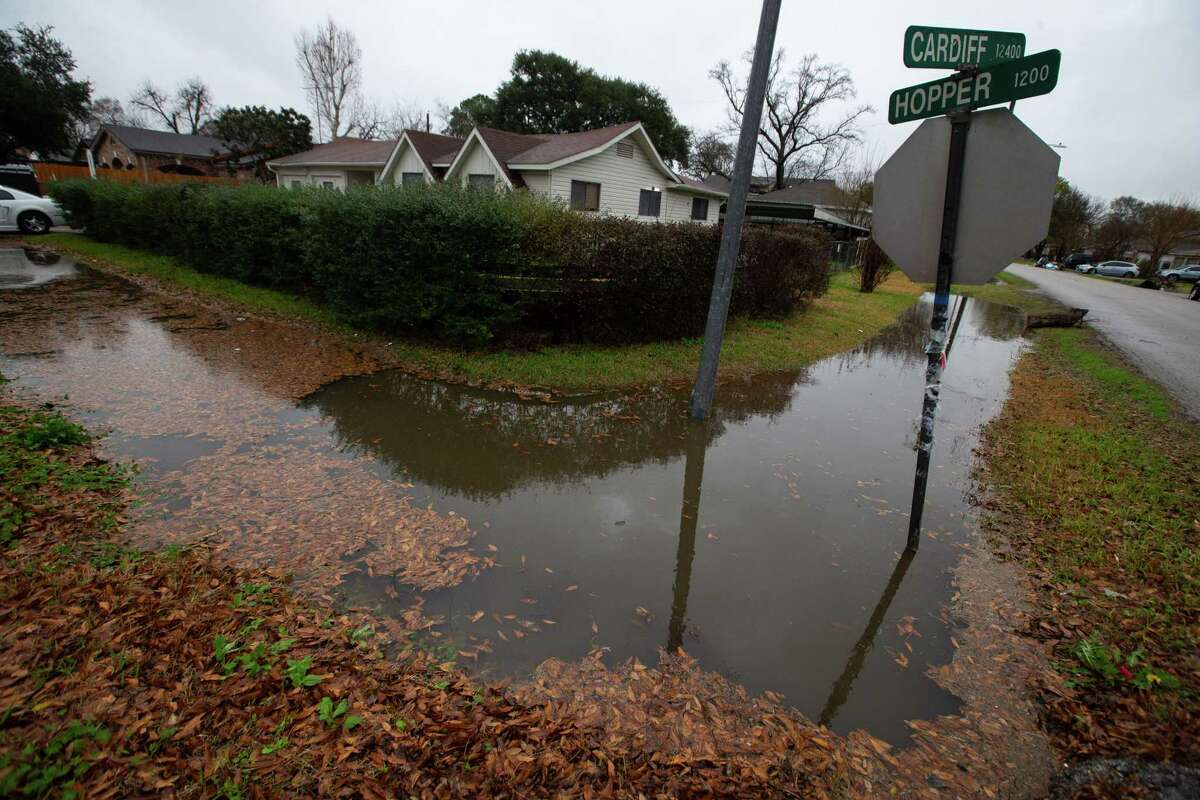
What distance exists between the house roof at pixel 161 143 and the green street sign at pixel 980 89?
1858 inches

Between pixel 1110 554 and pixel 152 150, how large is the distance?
53.5 metres

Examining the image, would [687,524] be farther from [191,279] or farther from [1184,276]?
[1184,276]

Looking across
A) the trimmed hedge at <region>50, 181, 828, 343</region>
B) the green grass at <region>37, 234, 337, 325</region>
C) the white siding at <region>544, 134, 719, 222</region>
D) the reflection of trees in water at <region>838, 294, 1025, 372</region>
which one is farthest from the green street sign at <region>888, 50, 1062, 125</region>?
the white siding at <region>544, 134, 719, 222</region>

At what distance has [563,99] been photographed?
123ft

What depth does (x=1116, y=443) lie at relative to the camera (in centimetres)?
613

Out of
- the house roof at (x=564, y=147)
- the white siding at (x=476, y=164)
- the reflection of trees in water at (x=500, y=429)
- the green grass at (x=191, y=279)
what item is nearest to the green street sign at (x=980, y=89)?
the reflection of trees in water at (x=500, y=429)

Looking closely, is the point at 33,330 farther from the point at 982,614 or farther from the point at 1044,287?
the point at 1044,287

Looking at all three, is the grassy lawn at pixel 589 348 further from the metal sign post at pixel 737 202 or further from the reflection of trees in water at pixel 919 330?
the metal sign post at pixel 737 202

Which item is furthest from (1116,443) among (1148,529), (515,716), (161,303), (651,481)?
(161,303)

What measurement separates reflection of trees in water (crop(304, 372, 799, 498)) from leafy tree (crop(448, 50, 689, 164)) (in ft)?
114

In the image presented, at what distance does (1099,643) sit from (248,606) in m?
4.90

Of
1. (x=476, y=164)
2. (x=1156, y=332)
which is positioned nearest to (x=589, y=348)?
(x=476, y=164)

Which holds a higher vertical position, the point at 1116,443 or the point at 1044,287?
the point at 1044,287

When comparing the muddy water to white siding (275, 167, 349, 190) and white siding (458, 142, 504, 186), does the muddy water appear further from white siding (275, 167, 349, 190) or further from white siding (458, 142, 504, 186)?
white siding (275, 167, 349, 190)
